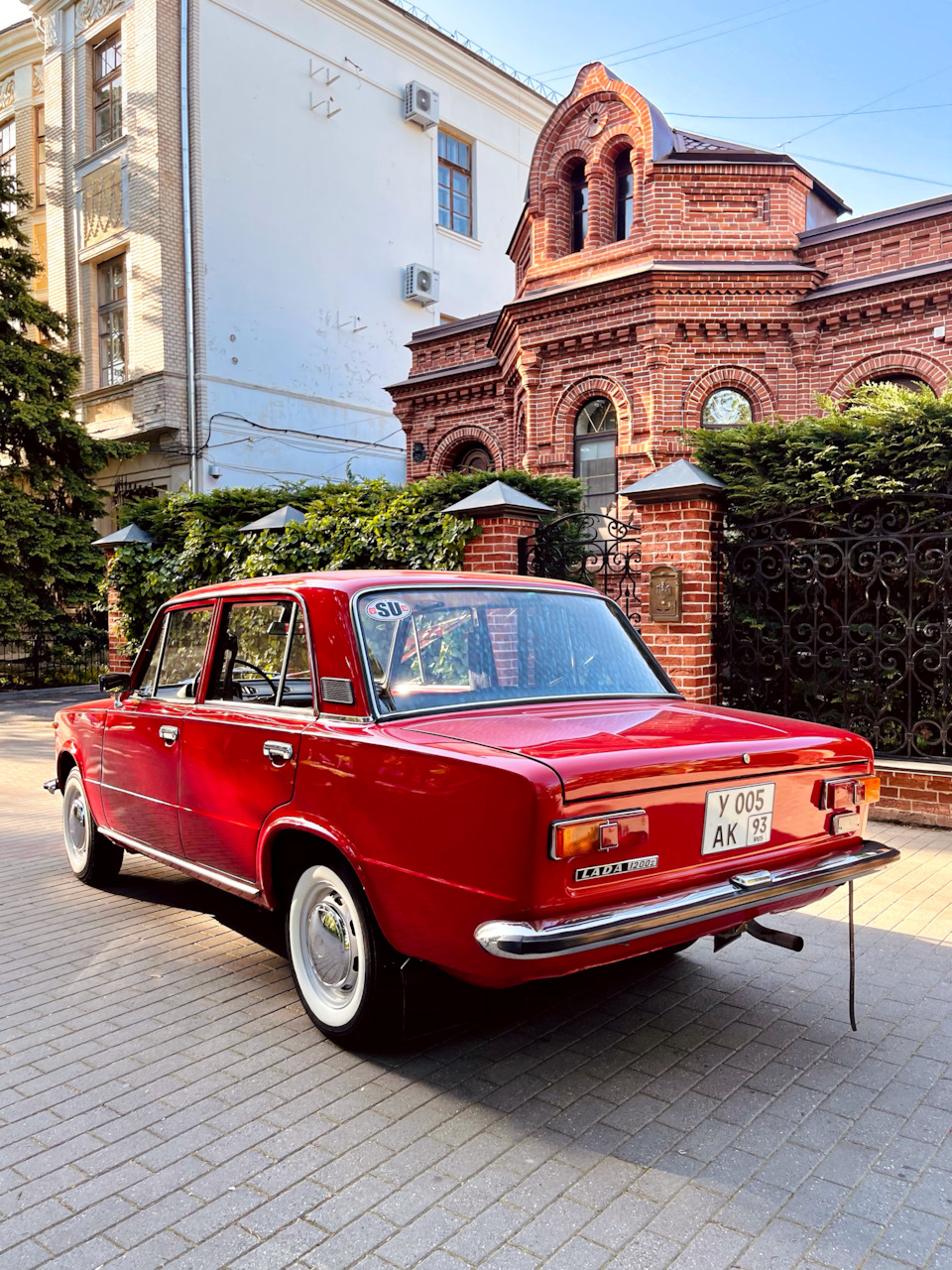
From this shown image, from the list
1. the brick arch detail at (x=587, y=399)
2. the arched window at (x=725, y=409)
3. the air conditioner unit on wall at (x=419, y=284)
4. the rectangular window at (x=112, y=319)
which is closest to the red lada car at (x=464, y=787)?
the arched window at (x=725, y=409)

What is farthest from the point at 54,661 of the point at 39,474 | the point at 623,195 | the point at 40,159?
the point at 623,195

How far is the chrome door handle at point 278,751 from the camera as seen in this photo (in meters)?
3.52

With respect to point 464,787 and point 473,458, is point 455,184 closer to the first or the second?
point 473,458

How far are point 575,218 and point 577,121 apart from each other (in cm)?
181

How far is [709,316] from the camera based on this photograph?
1644 centimetres

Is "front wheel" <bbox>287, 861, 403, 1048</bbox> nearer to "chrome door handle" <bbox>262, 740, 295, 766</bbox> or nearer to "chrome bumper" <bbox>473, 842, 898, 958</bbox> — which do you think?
"chrome door handle" <bbox>262, 740, 295, 766</bbox>

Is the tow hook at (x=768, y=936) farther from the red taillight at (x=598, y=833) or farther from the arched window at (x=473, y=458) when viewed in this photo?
the arched window at (x=473, y=458)

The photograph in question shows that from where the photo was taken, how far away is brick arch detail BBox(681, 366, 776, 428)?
→ 54.1ft

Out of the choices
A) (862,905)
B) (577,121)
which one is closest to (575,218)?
(577,121)

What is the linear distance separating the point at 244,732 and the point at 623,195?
1731 centimetres

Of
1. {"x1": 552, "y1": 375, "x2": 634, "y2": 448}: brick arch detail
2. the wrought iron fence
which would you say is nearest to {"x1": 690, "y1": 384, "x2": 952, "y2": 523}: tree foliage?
{"x1": 552, "y1": 375, "x2": 634, "y2": 448}: brick arch detail

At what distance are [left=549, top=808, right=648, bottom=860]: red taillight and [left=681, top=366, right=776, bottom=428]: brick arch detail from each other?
14669 mm

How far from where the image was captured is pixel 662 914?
2.77m

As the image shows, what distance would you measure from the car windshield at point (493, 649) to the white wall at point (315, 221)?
1975 centimetres
